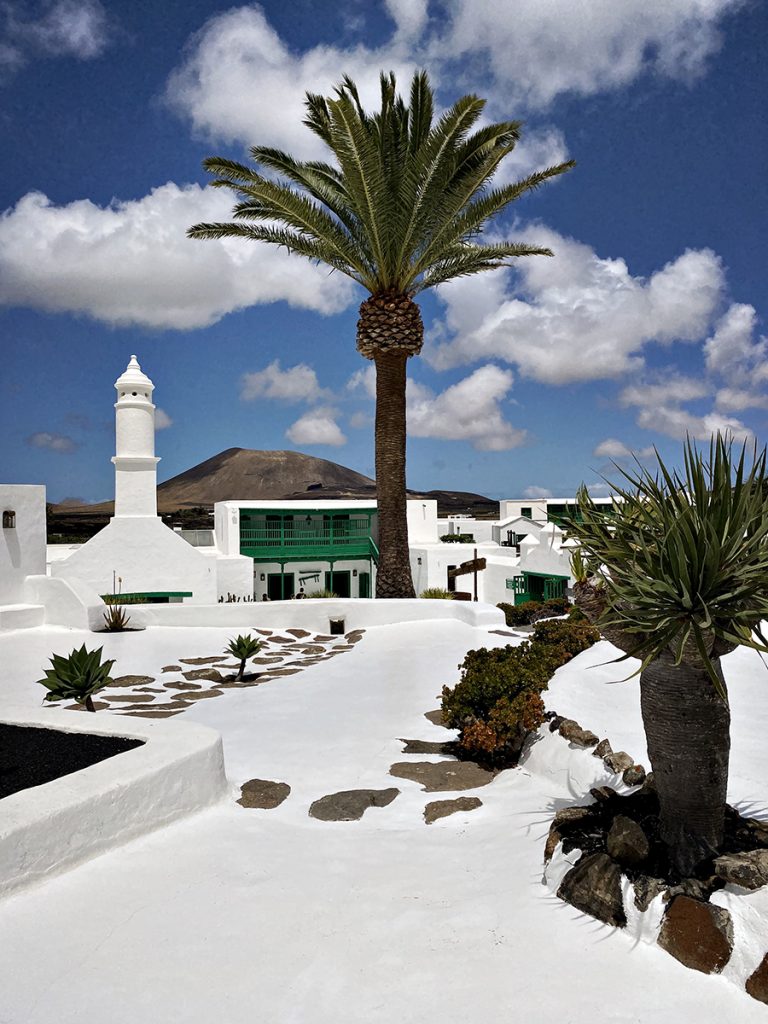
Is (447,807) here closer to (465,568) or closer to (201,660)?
(201,660)

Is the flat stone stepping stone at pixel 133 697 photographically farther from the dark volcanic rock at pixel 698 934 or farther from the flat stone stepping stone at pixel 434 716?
the dark volcanic rock at pixel 698 934

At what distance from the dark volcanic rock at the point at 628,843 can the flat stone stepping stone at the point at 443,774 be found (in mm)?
2488

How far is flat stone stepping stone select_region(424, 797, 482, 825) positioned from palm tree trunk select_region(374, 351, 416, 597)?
36.6ft

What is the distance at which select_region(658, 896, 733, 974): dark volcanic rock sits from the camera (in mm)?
3258

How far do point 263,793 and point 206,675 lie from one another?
6325mm

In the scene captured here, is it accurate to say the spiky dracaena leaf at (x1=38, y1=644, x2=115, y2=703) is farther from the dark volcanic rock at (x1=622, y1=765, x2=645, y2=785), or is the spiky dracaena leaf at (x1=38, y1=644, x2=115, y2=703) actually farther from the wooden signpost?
the wooden signpost

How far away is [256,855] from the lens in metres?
4.76

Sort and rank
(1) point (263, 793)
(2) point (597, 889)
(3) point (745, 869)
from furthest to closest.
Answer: (1) point (263, 793)
(2) point (597, 889)
(3) point (745, 869)

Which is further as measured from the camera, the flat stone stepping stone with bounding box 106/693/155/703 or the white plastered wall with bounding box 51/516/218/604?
the white plastered wall with bounding box 51/516/218/604

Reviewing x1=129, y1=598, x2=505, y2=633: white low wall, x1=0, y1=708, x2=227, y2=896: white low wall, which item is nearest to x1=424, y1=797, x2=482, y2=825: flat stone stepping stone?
x1=0, y1=708, x2=227, y2=896: white low wall

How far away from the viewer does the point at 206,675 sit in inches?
475

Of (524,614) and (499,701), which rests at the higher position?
(499,701)

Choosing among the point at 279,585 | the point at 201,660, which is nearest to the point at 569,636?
the point at 201,660

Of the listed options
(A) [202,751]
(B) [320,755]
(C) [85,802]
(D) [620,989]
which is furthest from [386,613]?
(D) [620,989]
